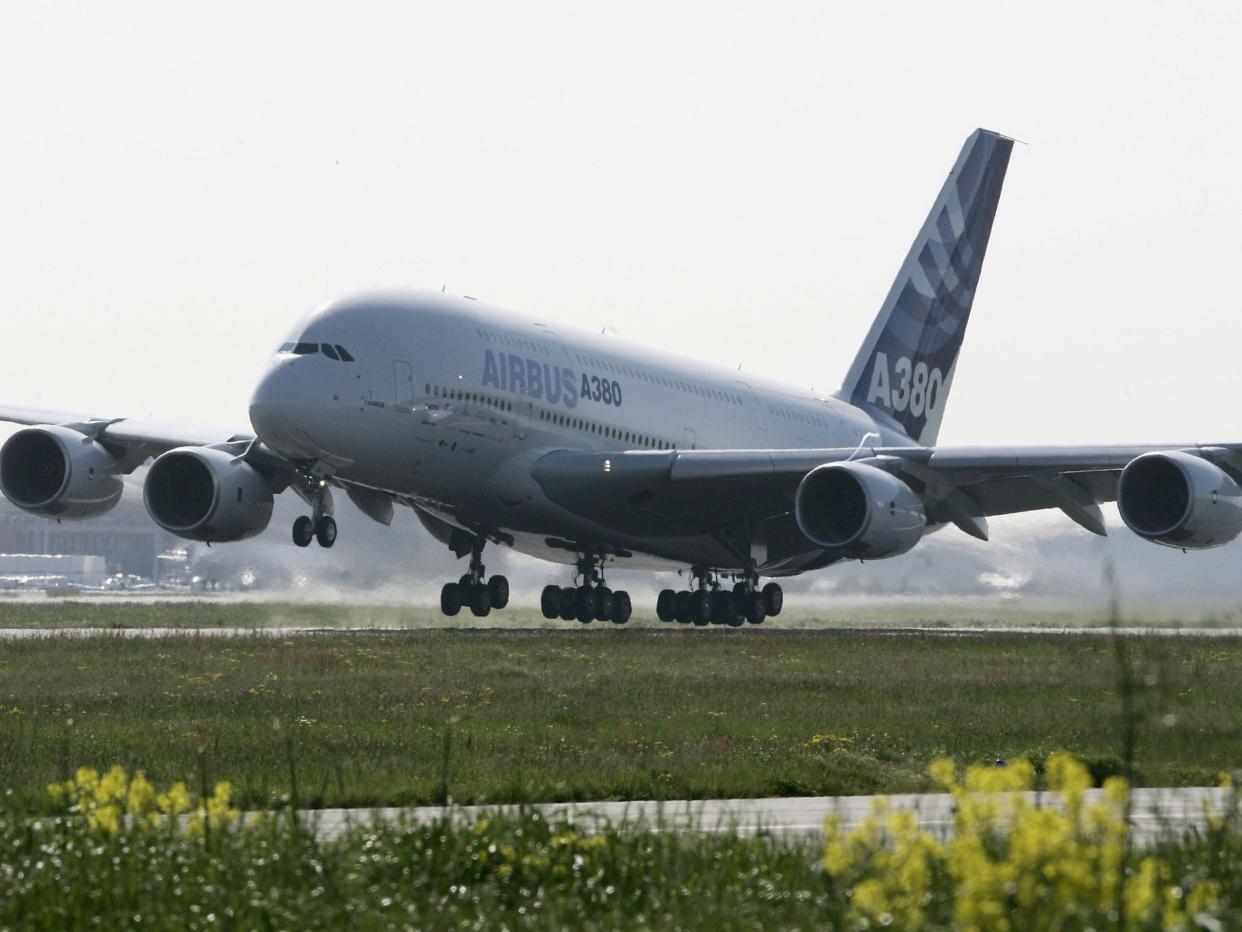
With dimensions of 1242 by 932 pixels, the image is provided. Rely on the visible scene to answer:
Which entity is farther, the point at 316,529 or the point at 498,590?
the point at 498,590

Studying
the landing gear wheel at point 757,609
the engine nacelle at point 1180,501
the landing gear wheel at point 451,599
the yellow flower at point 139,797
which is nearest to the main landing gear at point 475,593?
the landing gear wheel at point 451,599

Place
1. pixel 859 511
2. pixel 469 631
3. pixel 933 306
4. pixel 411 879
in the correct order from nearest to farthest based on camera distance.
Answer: pixel 411 879 < pixel 859 511 < pixel 469 631 < pixel 933 306

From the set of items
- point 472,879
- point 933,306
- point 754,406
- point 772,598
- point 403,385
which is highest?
point 933,306

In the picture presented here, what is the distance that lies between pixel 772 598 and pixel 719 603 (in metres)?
1.17

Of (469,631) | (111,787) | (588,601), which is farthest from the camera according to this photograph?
(588,601)

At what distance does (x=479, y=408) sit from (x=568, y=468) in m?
2.27

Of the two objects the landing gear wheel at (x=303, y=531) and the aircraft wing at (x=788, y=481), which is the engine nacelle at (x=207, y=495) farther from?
the aircraft wing at (x=788, y=481)

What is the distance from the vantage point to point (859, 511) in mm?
33625

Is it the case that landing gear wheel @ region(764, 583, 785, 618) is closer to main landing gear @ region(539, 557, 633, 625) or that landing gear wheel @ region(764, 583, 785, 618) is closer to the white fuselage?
the white fuselage

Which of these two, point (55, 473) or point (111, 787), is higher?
point (55, 473)

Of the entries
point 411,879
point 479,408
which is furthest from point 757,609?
point 411,879

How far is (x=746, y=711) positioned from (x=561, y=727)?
7.96 feet

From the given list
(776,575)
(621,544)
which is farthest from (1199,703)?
(776,575)

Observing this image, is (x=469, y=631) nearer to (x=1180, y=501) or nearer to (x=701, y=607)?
(x=701, y=607)
